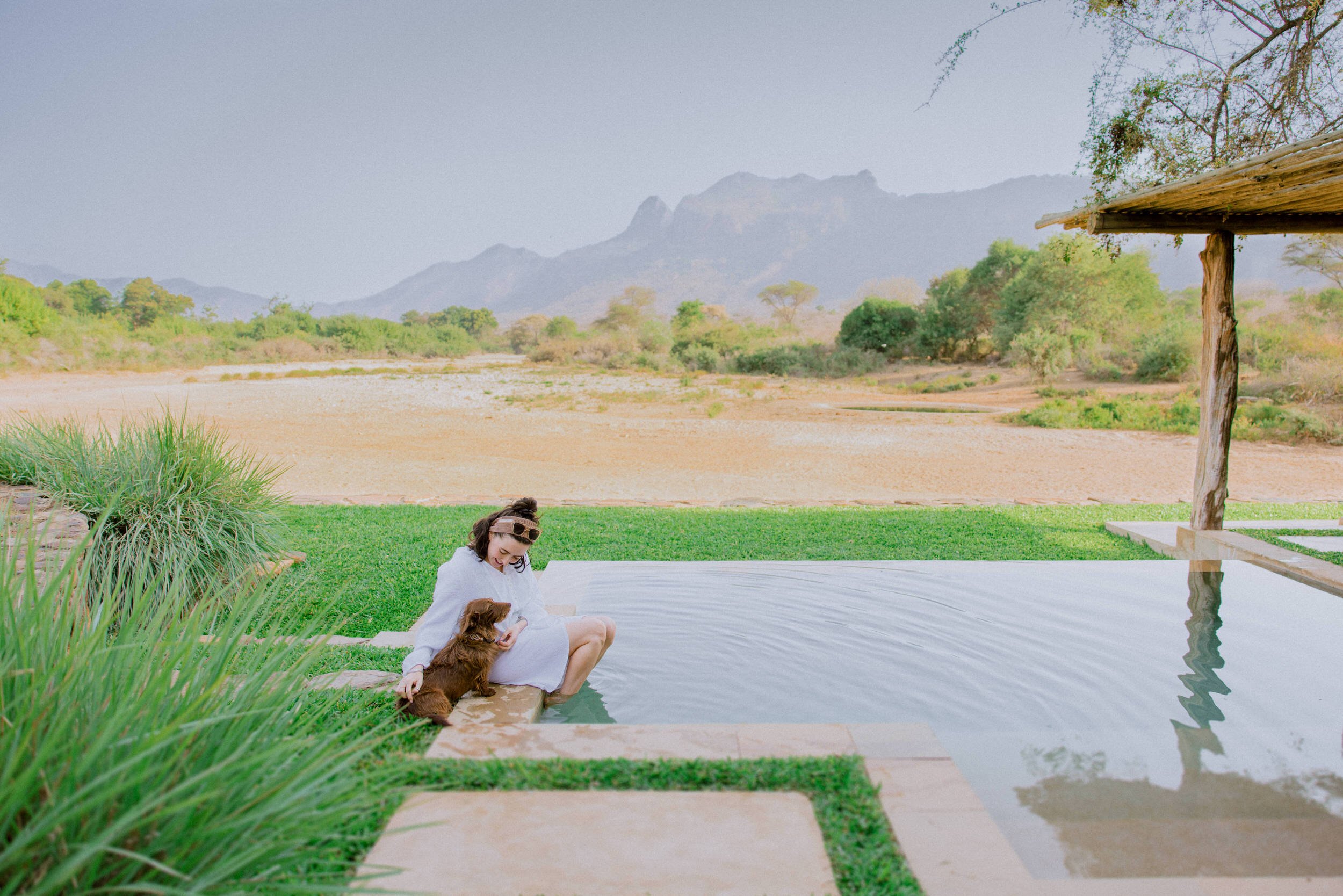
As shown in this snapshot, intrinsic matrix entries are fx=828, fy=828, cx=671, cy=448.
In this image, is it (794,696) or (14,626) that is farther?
(794,696)

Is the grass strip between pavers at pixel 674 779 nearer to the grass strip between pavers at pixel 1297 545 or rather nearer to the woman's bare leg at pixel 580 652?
the woman's bare leg at pixel 580 652

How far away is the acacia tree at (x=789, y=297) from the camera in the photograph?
4866 cm

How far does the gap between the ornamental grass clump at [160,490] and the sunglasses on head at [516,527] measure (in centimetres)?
198

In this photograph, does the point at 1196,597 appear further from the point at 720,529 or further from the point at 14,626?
the point at 14,626

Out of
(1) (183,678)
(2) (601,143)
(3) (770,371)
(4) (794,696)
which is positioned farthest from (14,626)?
(2) (601,143)

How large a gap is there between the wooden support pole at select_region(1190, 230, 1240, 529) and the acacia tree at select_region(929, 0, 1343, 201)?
2041 mm

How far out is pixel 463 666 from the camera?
8.16 feet

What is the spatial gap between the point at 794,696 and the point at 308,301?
129ft

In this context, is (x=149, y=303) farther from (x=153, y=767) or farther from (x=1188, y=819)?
(x=1188, y=819)

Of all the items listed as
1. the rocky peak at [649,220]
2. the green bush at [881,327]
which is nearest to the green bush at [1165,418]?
the green bush at [881,327]

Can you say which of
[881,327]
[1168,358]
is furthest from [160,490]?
[881,327]

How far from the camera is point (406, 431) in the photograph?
1742 centimetres

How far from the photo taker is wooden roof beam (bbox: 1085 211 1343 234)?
4902 millimetres

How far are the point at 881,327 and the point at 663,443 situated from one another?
15134 mm
